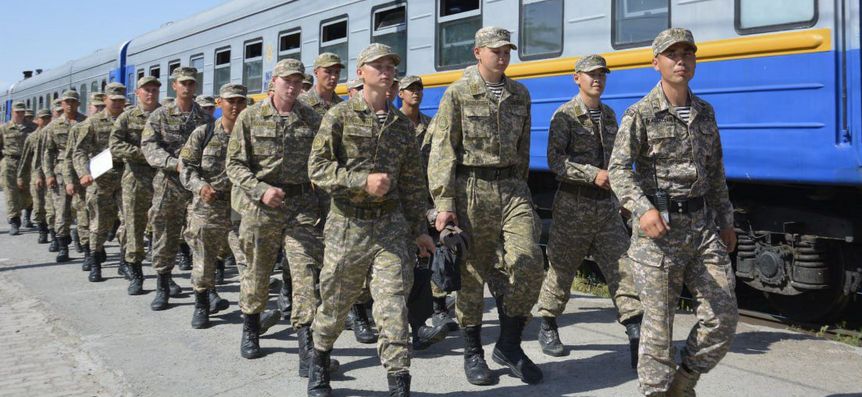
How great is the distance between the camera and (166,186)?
682cm

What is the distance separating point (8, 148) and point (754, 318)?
439 inches

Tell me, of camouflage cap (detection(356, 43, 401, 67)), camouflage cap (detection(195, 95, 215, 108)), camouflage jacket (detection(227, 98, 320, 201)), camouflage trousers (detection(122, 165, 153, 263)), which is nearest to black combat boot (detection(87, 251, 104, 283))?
camouflage trousers (detection(122, 165, 153, 263))

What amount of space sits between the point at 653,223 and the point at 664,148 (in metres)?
0.39

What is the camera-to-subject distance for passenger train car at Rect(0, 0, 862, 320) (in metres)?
4.96

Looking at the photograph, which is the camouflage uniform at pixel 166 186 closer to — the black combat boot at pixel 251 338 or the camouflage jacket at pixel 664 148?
the black combat boot at pixel 251 338

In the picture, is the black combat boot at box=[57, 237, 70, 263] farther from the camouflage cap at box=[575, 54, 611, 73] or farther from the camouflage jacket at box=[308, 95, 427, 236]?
the camouflage cap at box=[575, 54, 611, 73]

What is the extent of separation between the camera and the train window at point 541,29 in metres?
6.65

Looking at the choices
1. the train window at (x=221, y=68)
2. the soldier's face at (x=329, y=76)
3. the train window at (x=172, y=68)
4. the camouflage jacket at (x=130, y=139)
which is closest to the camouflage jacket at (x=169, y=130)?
the camouflage jacket at (x=130, y=139)

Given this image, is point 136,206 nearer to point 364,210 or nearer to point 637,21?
point 364,210

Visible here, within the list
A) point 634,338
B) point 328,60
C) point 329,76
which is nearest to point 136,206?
point 329,76

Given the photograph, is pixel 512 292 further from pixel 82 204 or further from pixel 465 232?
pixel 82 204

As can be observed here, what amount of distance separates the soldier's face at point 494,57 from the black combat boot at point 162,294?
142 inches

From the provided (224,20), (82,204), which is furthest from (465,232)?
(224,20)

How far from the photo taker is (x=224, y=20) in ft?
39.3
